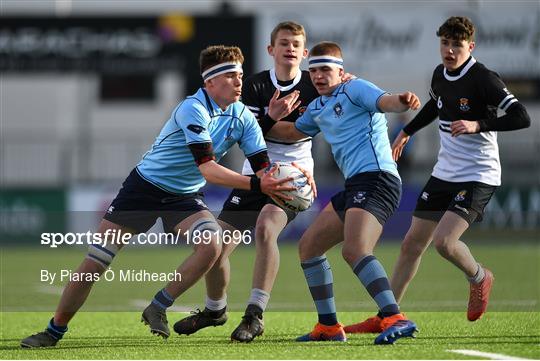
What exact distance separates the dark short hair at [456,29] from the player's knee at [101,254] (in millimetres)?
2837

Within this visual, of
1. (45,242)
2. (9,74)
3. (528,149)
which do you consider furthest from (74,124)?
(528,149)

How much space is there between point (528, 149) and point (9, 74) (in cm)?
1008

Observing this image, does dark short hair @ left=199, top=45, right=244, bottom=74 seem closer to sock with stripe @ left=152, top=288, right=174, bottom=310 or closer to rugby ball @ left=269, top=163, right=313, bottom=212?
rugby ball @ left=269, top=163, right=313, bottom=212

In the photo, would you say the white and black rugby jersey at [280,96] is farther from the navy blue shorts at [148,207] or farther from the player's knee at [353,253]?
the player's knee at [353,253]

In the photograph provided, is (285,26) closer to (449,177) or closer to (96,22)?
(449,177)

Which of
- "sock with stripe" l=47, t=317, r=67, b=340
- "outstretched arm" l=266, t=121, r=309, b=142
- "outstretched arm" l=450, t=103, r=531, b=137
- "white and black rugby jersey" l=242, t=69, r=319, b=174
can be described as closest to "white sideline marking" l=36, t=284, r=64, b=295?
"white and black rugby jersey" l=242, t=69, r=319, b=174

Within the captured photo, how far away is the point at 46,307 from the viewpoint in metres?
11.5

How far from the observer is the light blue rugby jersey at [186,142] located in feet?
27.0

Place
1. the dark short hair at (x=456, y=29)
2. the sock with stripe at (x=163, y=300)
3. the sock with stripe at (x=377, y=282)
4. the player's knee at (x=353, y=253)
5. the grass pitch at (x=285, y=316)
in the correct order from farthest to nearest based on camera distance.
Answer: the dark short hair at (x=456, y=29) → the sock with stripe at (x=163, y=300) → the player's knee at (x=353, y=253) → the sock with stripe at (x=377, y=282) → the grass pitch at (x=285, y=316)

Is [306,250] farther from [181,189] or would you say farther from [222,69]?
[222,69]

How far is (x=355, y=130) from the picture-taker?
27.3ft

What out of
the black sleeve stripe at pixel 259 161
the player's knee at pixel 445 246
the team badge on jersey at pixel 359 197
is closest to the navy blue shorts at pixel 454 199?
the player's knee at pixel 445 246

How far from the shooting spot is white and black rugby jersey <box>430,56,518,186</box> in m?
8.83

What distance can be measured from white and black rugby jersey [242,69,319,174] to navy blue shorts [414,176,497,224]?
0.93 meters
